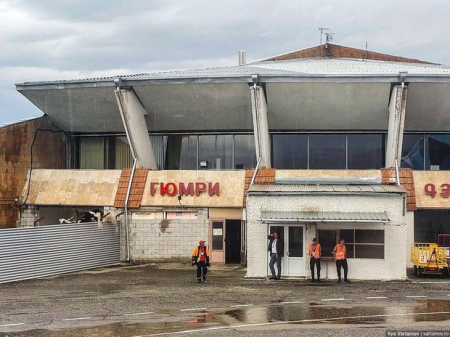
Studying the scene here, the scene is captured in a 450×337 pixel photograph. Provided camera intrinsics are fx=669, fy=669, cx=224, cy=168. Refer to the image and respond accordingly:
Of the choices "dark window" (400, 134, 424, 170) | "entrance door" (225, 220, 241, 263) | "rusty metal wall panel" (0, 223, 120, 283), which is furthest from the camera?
"dark window" (400, 134, 424, 170)

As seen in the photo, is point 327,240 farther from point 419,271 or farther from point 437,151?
point 437,151

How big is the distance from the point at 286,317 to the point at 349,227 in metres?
9.36

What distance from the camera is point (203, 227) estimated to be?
30.8 m

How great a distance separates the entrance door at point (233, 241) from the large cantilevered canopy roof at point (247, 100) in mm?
5965

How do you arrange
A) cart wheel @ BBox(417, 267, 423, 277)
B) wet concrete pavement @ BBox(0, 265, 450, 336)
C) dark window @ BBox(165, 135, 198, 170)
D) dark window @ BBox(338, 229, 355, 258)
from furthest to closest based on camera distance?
dark window @ BBox(165, 135, 198, 170), cart wheel @ BBox(417, 267, 423, 277), dark window @ BBox(338, 229, 355, 258), wet concrete pavement @ BBox(0, 265, 450, 336)

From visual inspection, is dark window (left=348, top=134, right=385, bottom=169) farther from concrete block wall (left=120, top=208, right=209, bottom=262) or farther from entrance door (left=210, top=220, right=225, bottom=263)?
concrete block wall (left=120, top=208, right=209, bottom=262)

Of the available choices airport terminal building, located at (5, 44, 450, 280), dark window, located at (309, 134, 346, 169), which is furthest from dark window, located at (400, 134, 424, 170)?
dark window, located at (309, 134, 346, 169)

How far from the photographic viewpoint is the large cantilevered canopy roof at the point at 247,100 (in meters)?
30.7

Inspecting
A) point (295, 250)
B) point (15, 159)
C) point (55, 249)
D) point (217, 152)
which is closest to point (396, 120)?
point (295, 250)

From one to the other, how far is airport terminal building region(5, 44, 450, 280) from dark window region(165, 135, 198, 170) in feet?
0.21

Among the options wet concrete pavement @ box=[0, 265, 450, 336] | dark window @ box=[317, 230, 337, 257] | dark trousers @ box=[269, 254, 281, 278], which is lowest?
wet concrete pavement @ box=[0, 265, 450, 336]

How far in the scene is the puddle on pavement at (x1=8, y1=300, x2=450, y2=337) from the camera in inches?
588

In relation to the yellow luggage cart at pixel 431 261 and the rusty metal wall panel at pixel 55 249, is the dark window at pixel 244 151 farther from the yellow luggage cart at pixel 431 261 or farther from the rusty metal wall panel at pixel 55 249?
the yellow luggage cart at pixel 431 261

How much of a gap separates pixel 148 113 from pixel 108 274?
10283 mm
